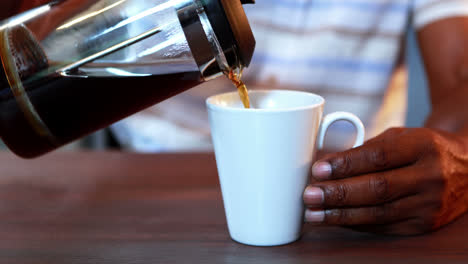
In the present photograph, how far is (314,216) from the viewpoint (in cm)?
Result: 55

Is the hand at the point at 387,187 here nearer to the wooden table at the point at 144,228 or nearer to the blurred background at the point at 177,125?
the wooden table at the point at 144,228

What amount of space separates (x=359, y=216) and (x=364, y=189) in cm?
3

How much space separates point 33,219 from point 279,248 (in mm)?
312

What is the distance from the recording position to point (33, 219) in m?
0.63

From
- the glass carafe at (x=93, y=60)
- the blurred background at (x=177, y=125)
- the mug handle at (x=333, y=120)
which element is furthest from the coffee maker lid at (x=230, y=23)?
the blurred background at (x=177, y=125)

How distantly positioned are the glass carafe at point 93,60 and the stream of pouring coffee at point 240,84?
1 centimetres

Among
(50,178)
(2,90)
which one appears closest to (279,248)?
(2,90)

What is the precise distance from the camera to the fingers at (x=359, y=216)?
547mm

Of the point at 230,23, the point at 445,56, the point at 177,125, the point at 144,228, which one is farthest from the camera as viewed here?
the point at 177,125

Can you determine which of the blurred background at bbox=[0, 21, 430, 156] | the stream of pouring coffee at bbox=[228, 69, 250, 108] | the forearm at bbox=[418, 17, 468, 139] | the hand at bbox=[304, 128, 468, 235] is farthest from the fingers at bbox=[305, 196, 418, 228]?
the blurred background at bbox=[0, 21, 430, 156]

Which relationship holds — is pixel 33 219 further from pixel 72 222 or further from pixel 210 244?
pixel 210 244

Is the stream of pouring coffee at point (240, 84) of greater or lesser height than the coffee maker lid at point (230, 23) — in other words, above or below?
below

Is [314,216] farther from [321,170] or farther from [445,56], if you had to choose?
[445,56]

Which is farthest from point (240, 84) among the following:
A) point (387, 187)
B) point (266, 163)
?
point (387, 187)
